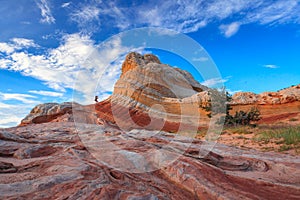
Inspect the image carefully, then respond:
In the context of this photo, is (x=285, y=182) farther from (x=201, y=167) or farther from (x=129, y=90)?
(x=129, y=90)

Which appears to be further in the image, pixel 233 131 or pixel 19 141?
pixel 233 131

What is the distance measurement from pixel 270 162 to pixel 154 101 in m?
19.2

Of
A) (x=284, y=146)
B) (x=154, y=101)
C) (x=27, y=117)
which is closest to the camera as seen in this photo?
(x=284, y=146)

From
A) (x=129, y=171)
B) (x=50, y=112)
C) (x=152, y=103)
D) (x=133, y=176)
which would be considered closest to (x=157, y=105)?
(x=152, y=103)

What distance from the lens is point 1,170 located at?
387 centimetres

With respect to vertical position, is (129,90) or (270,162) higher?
(129,90)

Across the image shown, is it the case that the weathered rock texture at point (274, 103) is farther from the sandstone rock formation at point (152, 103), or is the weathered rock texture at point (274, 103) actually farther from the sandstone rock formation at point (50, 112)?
the sandstone rock formation at point (50, 112)

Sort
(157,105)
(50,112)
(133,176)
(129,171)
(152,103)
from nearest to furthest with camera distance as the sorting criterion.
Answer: (133,176) < (129,171) < (50,112) < (157,105) < (152,103)

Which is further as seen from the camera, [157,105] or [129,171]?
[157,105]

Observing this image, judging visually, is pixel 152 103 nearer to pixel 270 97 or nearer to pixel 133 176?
pixel 270 97

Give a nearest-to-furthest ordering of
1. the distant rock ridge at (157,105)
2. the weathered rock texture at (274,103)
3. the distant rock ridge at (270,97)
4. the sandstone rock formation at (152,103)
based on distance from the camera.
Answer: the distant rock ridge at (157,105), the weathered rock texture at (274,103), the sandstone rock formation at (152,103), the distant rock ridge at (270,97)

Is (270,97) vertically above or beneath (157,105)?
above

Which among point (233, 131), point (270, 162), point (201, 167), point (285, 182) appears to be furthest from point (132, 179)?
point (233, 131)

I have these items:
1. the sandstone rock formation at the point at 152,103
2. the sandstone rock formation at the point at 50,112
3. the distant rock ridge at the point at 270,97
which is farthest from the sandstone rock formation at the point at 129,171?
the distant rock ridge at the point at 270,97
